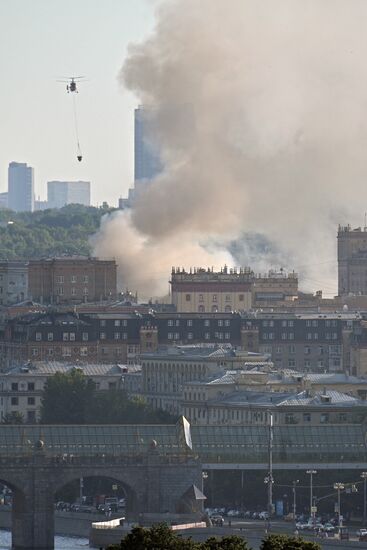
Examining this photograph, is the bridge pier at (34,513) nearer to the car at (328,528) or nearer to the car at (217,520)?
the car at (217,520)

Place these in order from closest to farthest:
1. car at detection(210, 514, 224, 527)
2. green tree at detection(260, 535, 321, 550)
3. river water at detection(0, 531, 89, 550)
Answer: green tree at detection(260, 535, 321, 550) < car at detection(210, 514, 224, 527) < river water at detection(0, 531, 89, 550)

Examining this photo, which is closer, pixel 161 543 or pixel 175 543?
pixel 161 543

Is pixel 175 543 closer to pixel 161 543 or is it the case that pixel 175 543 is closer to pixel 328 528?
pixel 161 543

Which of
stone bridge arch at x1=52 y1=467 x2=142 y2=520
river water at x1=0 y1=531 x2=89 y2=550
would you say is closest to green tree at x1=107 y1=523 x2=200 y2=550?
river water at x1=0 y1=531 x2=89 y2=550

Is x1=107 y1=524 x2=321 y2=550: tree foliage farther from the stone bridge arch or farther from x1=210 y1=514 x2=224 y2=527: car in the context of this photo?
the stone bridge arch

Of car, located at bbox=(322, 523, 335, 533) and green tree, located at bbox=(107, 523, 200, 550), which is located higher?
car, located at bbox=(322, 523, 335, 533)

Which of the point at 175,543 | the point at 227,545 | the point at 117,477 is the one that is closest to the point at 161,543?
the point at 175,543

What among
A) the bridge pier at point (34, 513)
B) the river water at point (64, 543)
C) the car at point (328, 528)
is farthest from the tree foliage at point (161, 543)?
the bridge pier at point (34, 513)

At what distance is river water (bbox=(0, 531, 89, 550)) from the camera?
187m

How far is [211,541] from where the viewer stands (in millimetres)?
137750

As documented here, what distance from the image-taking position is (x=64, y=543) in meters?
191

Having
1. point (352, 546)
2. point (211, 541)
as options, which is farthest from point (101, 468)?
point (211, 541)

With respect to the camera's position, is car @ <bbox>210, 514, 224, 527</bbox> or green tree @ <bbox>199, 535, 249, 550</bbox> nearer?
green tree @ <bbox>199, 535, 249, 550</bbox>

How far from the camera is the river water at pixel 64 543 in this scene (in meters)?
187
